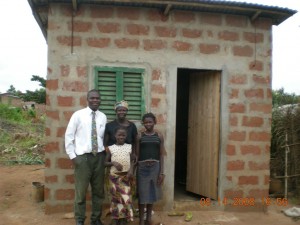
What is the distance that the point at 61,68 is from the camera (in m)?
5.24

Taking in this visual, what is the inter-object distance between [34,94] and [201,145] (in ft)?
31.7

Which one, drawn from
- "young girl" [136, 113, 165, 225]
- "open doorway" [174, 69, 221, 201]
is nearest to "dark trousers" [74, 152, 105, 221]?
"young girl" [136, 113, 165, 225]

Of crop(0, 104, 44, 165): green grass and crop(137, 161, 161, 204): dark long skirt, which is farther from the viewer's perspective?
crop(0, 104, 44, 165): green grass

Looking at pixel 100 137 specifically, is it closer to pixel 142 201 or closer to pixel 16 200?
pixel 142 201

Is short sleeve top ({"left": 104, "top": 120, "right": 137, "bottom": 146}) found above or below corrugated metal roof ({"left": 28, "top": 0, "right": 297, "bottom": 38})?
below

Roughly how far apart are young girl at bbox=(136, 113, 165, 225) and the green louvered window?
789mm

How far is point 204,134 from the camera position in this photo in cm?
596

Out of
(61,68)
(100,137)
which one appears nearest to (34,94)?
(61,68)

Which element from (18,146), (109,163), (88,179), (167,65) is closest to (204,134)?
(167,65)

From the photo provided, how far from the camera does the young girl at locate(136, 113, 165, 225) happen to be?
462 centimetres

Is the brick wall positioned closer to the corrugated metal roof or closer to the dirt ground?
the corrugated metal roof
